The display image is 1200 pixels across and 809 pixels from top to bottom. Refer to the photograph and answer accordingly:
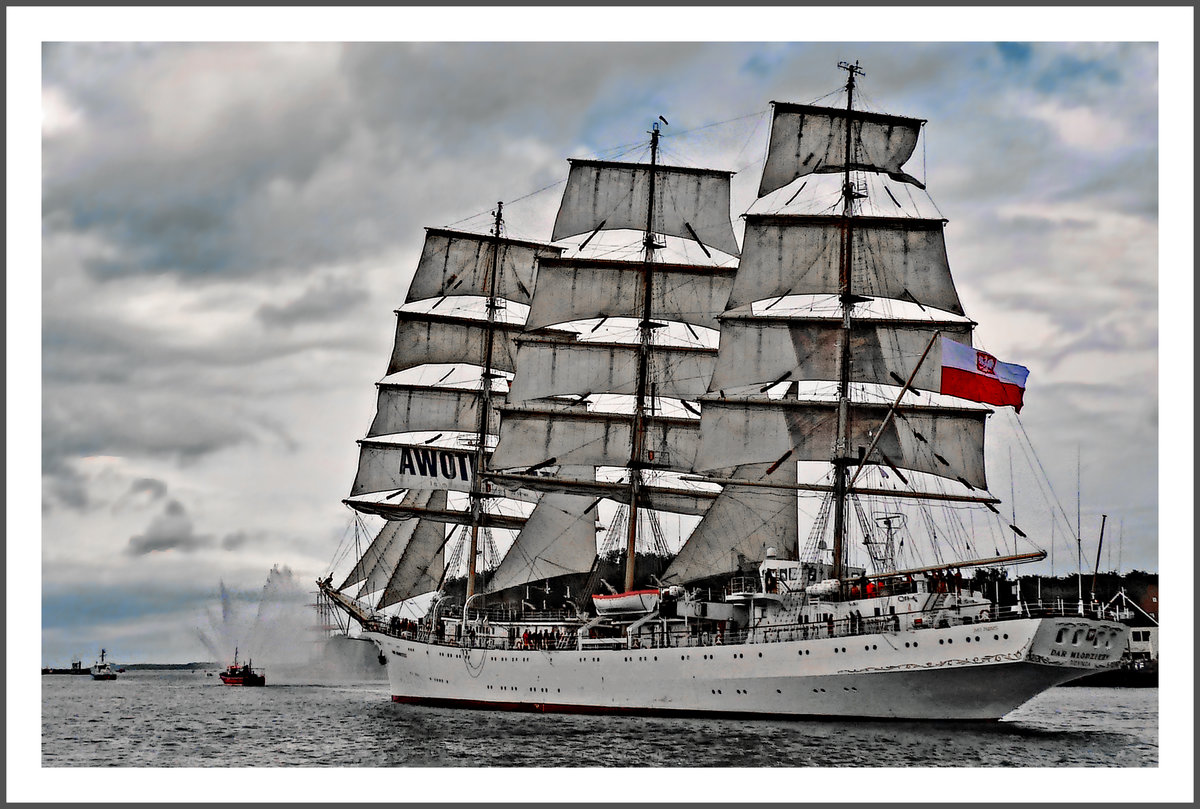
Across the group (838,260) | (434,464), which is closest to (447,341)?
(434,464)

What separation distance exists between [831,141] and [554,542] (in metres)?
16.9

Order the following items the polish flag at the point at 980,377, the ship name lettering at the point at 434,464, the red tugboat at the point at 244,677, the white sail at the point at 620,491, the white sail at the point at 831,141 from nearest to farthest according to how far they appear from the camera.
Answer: the polish flag at the point at 980,377, the white sail at the point at 831,141, the white sail at the point at 620,491, the ship name lettering at the point at 434,464, the red tugboat at the point at 244,677

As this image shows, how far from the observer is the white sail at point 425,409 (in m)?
53.9

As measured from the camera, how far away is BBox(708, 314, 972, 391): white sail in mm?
43062

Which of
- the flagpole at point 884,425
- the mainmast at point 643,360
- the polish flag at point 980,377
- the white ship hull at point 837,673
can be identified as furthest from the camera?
the mainmast at point 643,360

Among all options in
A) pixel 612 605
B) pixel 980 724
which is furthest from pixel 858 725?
pixel 612 605

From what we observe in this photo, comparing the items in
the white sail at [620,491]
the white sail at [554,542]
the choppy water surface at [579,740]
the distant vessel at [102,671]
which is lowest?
the distant vessel at [102,671]

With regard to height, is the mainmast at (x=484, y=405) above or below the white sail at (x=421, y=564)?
above

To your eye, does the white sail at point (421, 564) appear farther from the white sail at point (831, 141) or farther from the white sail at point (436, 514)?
the white sail at point (831, 141)

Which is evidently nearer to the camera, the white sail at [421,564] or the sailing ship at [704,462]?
the sailing ship at [704,462]

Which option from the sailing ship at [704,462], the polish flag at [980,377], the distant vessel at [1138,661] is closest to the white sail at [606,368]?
the sailing ship at [704,462]

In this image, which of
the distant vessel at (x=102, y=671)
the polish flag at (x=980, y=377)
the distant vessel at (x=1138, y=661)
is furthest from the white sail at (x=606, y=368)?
the distant vessel at (x=102, y=671)

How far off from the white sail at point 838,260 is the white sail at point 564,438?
744 centimetres
